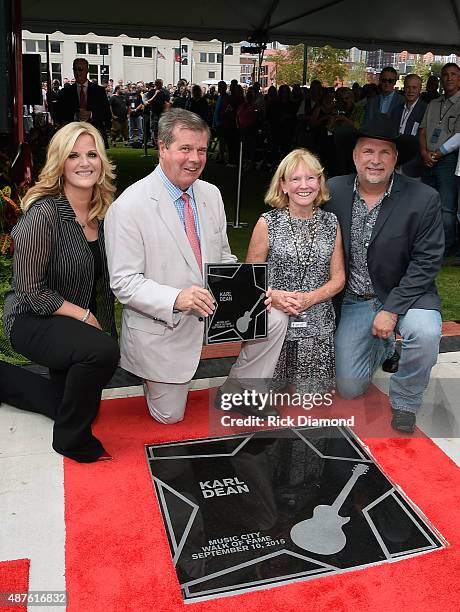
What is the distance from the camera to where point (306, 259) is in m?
3.31

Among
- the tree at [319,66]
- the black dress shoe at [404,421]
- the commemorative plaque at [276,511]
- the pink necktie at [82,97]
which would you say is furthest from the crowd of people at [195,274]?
the tree at [319,66]

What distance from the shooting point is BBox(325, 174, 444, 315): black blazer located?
3248 millimetres

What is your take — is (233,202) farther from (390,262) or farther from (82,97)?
(390,262)

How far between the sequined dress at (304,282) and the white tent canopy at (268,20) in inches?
323

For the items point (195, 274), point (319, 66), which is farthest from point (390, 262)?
point (319, 66)

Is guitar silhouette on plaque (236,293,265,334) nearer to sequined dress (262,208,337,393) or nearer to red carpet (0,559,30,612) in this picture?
sequined dress (262,208,337,393)

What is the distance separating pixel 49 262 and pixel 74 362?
48 cm

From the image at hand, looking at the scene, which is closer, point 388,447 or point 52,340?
point 52,340

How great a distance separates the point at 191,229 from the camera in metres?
3.19

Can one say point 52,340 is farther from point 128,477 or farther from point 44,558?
point 44,558

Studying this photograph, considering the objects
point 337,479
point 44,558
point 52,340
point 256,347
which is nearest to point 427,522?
point 337,479

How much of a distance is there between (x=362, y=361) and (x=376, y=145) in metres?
1.13

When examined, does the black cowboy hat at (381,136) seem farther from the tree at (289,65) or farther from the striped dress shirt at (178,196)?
the tree at (289,65)

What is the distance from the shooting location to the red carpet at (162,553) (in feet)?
6.91
